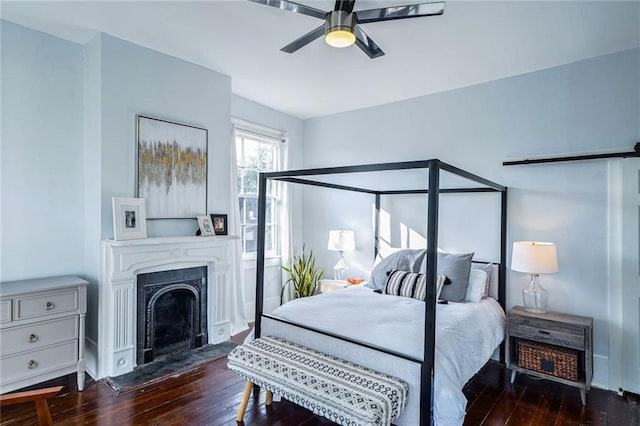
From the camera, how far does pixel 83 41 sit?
9.84 ft

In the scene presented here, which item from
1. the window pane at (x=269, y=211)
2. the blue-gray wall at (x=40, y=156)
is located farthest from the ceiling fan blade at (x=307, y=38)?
the window pane at (x=269, y=211)

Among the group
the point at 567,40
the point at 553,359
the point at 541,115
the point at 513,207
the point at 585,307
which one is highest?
the point at 567,40

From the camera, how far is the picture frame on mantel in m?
3.11

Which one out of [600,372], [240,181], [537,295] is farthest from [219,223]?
[600,372]

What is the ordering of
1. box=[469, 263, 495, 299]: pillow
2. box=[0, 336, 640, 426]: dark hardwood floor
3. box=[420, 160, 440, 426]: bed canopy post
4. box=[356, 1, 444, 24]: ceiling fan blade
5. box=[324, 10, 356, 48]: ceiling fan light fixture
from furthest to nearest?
box=[469, 263, 495, 299]: pillow, box=[0, 336, 640, 426]: dark hardwood floor, box=[324, 10, 356, 48]: ceiling fan light fixture, box=[356, 1, 444, 24]: ceiling fan blade, box=[420, 160, 440, 426]: bed canopy post

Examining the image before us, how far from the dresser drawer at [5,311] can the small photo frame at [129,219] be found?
0.77m

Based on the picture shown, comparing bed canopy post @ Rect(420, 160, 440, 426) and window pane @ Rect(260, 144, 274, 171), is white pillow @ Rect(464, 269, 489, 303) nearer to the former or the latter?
bed canopy post @ Rect(420, 160, 440, 426)

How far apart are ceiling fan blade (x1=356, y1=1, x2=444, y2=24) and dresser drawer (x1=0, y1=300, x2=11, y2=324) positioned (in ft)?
9.69

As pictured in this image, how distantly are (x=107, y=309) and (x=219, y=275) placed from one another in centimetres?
102

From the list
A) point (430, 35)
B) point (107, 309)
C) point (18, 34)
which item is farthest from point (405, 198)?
point (18, 34)

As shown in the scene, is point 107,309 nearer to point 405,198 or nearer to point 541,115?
point 405,198

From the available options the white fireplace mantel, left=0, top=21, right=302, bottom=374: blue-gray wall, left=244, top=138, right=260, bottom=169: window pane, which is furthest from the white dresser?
left=244, top=138, right=260, bottom=169: window pane

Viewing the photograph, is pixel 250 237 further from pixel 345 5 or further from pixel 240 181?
pixel 345 5

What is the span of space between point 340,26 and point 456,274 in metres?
2.25
